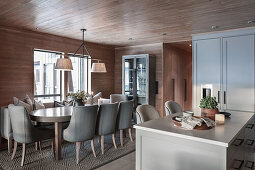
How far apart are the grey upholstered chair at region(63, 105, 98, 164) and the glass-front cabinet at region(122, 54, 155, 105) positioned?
2866 mm

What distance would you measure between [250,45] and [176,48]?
2677 millimetres

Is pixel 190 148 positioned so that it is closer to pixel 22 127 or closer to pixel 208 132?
pixel 208 132

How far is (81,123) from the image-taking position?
120 inches

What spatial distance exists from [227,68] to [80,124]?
352 centimetres

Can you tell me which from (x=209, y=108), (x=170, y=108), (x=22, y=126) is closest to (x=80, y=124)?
(x=22, y=126)

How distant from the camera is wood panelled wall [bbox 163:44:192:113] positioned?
6.10m

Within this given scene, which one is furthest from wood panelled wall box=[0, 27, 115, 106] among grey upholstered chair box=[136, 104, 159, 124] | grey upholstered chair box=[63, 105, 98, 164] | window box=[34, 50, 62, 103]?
grey upholstered chair box=[136, 104, 159, 124]

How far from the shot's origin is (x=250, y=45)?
4242 millimetres

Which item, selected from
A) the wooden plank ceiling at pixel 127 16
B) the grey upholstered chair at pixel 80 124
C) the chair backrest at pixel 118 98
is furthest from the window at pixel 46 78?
the grey upholstered chair at pixel 80 124

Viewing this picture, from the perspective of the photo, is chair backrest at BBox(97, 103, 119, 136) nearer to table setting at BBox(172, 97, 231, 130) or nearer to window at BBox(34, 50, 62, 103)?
table setting at BBox(172, 97, 231, 130)

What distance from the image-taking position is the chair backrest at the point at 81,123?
300cm

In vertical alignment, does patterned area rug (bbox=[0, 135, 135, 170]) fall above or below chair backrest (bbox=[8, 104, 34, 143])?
below

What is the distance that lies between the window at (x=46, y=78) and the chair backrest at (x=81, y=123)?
252 cm

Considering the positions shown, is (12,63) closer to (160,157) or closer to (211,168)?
(160,157)
